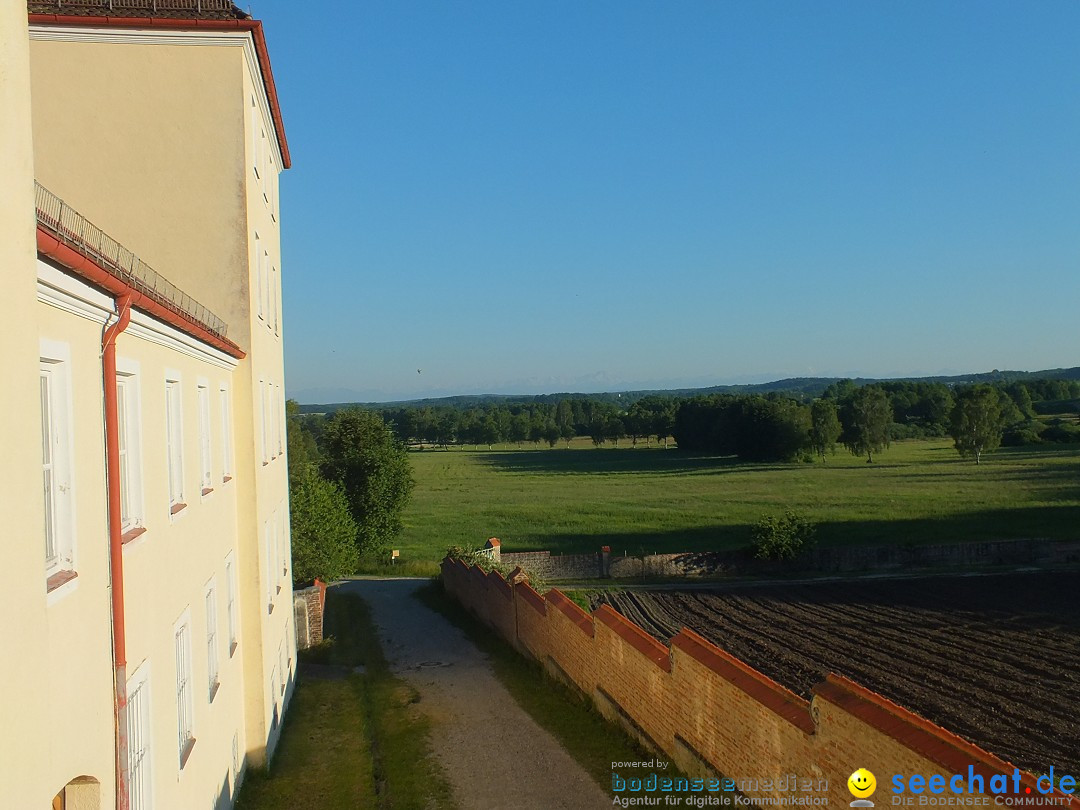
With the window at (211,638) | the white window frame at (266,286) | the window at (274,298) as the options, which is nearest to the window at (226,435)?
the window at (211,638)

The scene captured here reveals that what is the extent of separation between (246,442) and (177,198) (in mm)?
3682

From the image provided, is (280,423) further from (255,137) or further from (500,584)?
(500,584)

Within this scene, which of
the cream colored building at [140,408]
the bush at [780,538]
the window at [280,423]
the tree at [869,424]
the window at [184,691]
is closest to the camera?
the cream colored building at [140,408]

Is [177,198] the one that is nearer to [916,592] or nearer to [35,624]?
[35,624]

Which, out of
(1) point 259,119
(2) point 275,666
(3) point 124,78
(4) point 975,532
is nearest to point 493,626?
(2) point 275,666

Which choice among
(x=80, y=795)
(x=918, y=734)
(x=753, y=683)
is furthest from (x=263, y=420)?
(x=918, y=734)

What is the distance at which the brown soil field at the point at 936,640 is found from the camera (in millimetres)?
15273

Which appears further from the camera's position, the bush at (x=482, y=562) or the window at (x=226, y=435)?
the bush at (x=482, y=562)

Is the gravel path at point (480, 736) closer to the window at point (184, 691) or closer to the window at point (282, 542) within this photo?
the window at point (282, 542)

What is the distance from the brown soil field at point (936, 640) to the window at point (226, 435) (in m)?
12.0

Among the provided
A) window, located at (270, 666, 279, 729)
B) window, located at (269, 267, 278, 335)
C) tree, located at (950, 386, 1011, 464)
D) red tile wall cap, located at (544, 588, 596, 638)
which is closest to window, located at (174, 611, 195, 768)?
window, located at (270, 666, 279, 729)

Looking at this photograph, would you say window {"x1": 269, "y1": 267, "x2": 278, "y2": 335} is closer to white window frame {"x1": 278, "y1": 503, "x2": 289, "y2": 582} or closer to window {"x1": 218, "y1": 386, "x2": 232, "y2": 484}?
white window frame {"x1": 278, "y1": 503, "x2": 289, "y2": 582}

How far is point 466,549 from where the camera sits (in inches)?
1216

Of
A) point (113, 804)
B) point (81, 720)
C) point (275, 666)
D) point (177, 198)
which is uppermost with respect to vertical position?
point (177, 198)
